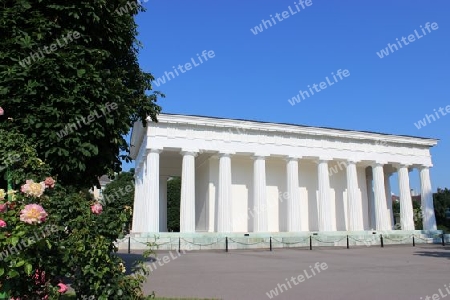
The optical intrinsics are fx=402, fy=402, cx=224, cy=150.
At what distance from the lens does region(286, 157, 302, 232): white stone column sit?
1743 inches

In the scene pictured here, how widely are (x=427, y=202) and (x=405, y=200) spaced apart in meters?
3.20

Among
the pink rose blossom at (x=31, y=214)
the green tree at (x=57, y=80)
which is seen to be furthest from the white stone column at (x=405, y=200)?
the pink rose blossom at (x=31, y=214)

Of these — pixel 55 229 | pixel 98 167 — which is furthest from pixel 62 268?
pixel 98 167

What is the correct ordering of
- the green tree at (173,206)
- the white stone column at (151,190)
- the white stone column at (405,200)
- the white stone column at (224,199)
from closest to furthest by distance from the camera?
the white stone column at (151,190), the white stone column at (224,199), the white stone column at (405,200), the green tree at (173,206)

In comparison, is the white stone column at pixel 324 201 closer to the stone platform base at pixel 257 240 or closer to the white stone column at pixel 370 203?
the stone platform base at pixel 257 240

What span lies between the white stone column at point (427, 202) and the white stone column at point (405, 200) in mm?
2142

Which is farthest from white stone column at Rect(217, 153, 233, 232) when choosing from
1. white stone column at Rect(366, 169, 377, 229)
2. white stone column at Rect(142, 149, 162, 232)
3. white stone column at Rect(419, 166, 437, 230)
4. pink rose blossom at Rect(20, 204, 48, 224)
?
pink rose blossom at Rect(20, 204, 48, 224)

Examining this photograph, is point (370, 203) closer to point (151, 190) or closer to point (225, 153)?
point (225, 153)

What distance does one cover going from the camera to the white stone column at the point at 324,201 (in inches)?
1805

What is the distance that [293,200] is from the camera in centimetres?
4488

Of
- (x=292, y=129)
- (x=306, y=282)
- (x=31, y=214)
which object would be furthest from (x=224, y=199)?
(x=31, y=214)

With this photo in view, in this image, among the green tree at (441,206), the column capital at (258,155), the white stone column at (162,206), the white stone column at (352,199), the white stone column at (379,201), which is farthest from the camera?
the green tree at (441,206)

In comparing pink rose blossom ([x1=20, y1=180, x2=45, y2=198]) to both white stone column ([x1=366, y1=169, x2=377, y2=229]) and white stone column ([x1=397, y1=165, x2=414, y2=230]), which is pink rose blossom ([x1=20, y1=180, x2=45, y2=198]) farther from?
white stone column ([x1=366, y1=169, x2=377, y2=229])

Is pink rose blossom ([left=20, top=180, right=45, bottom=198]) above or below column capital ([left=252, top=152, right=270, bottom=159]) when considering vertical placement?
below
